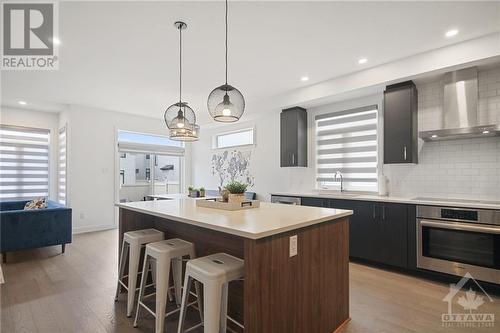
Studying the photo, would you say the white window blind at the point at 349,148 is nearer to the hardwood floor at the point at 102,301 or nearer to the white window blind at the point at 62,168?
the hardwood floor at the point at 102,301

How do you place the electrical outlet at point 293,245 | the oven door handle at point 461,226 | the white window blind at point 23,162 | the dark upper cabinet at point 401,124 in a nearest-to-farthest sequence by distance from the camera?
the electrical outlet at point 293,245
the oven door handle at point 461,226
the dark upper cabinet at point 401,124
the white window blind at point 23,162

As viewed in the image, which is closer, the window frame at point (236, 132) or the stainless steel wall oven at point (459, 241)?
the stainless steel wall oven at point (459, 241)

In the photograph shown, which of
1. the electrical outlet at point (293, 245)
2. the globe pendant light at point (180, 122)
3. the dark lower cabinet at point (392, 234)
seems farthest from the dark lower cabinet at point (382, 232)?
the globe pendant light at point (180, 122)

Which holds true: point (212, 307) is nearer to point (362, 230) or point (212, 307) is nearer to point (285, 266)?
point (285, 266)

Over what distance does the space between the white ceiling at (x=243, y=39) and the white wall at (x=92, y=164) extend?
1.22 meters

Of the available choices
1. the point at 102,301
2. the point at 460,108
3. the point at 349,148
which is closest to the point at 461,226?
the point at 460,108

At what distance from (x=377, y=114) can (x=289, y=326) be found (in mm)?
3550

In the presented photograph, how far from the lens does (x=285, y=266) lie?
1702 mm

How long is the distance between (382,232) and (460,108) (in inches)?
71.4

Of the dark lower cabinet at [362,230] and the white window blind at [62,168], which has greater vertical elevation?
the white window blind at [62,168]

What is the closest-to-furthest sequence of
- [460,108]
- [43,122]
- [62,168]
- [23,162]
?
[460,108]
[23,162]
[62,168]
[43,122]

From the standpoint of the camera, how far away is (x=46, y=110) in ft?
19.9

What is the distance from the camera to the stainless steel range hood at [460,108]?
3125mm

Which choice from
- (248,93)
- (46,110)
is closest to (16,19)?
(248,93)
